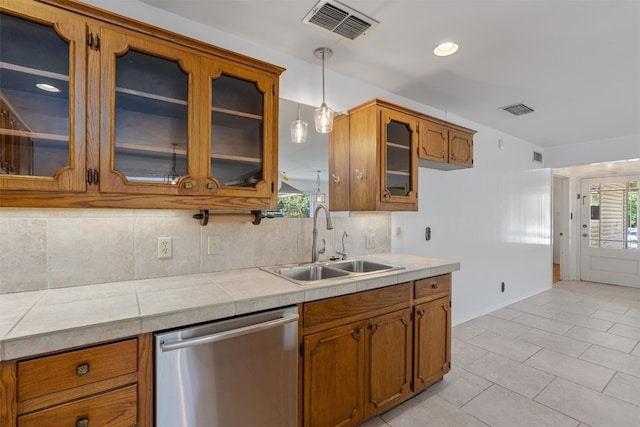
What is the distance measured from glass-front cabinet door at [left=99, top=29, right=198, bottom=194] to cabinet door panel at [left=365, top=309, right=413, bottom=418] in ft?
4.54

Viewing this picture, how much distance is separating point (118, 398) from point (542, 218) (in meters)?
6.01

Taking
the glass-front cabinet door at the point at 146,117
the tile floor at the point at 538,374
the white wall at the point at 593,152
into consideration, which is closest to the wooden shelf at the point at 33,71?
the glass-front cabinet door at the point at 146,117

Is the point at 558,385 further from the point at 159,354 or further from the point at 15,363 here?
the point at 15,363

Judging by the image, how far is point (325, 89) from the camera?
8.14 feet

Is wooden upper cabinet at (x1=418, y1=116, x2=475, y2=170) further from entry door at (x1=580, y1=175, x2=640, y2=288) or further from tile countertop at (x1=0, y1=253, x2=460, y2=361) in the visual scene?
entry door at (x1=580, y1=175, x2=640, y2=288)

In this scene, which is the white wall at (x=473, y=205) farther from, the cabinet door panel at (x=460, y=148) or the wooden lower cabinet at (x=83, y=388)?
the wooden lower cabinet at (x=83, y=388)

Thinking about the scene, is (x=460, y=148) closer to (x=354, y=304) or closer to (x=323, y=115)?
(x=323, y=115)

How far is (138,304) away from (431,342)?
193cm

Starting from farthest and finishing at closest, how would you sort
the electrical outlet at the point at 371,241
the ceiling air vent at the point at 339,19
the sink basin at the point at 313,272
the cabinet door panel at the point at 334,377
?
Result: the electrical outlet at the point at 371,241
the sink basin at the point at 313,272
the ceiling air vent at the point at 339,19
the cabinet door panel at the point at 334,377

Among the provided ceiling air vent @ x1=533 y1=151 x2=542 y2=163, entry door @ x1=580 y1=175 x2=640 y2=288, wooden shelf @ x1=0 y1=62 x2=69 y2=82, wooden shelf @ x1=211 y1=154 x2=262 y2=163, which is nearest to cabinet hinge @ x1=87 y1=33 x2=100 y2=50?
wooden shelf @ x1=0 y1=62 x2=69 y2=82

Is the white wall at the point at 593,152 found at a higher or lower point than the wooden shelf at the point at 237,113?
higher

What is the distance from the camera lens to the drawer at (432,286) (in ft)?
7.01

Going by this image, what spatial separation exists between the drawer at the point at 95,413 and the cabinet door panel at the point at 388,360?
123 centimetres

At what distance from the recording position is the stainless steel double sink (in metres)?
2.08
